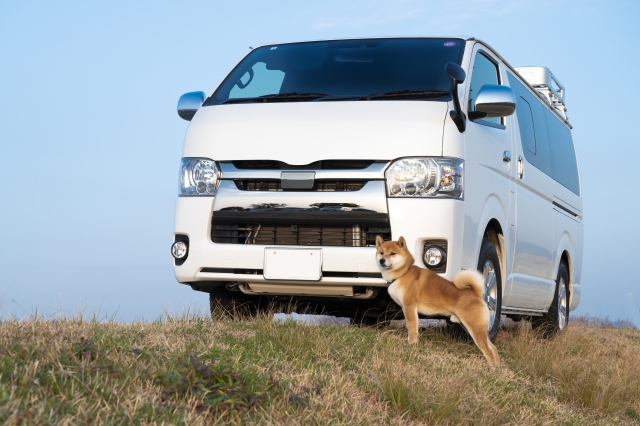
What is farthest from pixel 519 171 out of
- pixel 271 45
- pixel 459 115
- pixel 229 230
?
pixel 229 230

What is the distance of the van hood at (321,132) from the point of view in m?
6.20

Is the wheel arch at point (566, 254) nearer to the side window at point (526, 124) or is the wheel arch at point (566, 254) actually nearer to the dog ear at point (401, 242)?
the side window at point (526, 124)

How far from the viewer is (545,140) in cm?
989

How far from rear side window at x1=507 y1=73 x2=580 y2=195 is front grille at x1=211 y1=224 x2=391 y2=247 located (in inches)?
110

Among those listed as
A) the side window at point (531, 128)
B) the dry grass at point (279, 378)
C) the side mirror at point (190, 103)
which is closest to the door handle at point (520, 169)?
the side window at point (531, 128)

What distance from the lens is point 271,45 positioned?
26.2 feet

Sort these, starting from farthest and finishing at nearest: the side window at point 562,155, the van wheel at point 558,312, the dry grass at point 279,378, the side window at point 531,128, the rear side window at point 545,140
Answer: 1. the side window at point 562,155
2. the van wheel at point 558,312
3. the rear side window at point 545,140
4. the side window at point 531,128
5. the dry grass at point 279,378

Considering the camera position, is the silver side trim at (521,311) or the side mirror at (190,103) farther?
the silver side trim at (521,311)

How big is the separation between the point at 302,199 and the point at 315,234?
0.28 metres

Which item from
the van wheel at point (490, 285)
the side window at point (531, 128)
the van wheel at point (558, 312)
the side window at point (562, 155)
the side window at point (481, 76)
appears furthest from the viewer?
the side window at point (562, 155)

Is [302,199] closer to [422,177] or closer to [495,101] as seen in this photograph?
[422,177]

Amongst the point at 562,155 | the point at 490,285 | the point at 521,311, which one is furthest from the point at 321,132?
the point at 562,155

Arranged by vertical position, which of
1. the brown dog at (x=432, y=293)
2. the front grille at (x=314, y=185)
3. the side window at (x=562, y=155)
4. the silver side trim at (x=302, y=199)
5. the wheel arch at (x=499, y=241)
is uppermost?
the side window at (x=562, y=155)

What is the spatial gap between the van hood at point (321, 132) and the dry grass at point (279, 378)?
1289 millimetres
